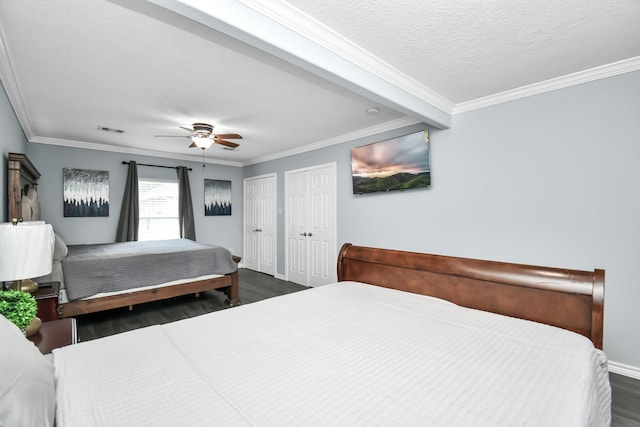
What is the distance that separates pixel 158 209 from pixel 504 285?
18.4 ft

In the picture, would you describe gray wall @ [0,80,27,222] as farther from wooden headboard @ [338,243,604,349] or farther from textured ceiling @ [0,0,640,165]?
wooden headboard @ [338,243,604,349]

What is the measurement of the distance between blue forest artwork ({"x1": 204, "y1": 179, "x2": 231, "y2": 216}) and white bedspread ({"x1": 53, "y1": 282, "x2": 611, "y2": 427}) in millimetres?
4812

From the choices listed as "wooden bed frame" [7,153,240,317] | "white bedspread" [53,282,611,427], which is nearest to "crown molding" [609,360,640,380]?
"white bedspread" [53,282,611,427]

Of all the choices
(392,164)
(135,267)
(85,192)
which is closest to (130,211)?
(85,192)

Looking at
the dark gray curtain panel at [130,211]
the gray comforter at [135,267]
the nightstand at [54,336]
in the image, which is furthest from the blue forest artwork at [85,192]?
the nightstand at [54,336]

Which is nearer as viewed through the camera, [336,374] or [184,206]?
[336,374]

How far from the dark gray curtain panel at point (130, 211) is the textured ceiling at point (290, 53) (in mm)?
1745

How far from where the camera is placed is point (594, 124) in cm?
241

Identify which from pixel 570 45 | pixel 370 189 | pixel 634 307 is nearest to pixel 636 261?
pixel 634 307

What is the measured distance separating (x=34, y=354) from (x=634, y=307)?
3583mm

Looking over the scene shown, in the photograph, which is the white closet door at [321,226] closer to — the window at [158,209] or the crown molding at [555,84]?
the crown molding at [555,84]

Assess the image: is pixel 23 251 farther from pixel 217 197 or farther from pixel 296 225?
pixel 217 197

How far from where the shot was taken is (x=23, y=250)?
157cm

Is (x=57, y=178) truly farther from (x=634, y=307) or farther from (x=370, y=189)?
(x=634, y=307)
